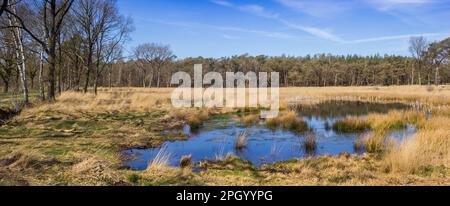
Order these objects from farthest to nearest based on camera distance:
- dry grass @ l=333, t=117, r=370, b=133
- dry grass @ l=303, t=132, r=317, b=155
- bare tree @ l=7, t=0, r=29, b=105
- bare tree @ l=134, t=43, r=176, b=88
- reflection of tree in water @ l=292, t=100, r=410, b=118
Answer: bare tree @ l=134, t=43, r=176, b=88
reflection of tree in water @ l=292, t=100, r=410, b=118
bare tree @ l=7, t=0, r=29, b=105
dry grass @ l=333, t=117, r=370, b=133
dry grass @ l=303, t=132, r=317, b=155

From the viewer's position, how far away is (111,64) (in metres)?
55.3

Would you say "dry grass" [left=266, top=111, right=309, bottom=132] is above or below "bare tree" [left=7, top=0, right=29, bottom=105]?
below

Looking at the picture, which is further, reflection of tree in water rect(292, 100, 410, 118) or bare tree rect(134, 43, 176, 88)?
bare tree rect(134, 43, 176, 88)

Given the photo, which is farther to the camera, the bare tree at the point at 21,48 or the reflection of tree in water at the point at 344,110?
the reflection of tree in water at the point at 344,110

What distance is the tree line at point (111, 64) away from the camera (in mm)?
25688

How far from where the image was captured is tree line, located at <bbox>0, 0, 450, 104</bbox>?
25688mm

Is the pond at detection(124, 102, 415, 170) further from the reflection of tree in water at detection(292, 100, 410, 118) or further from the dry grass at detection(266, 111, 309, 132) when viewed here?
the reflection of tree in water at detection(292, 100, 410, 118)

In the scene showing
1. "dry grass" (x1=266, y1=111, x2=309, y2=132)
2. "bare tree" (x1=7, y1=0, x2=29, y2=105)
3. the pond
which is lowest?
the pond

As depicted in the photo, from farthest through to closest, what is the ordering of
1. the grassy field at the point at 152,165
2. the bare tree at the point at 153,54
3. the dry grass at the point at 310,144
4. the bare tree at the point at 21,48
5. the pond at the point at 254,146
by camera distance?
→ the bare tree at the point at 153,54, the bare tree at the point at 21,48, the dry grass at the point at 310,144, the pond at the point at 254,146, the grassy field at the point at 152,165

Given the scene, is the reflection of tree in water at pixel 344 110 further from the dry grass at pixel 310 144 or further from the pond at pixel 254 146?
the dry grass at pixel 310 144

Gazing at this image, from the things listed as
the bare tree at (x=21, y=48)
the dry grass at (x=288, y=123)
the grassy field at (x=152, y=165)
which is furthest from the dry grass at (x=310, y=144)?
the bare tree at (x=21, y=48)

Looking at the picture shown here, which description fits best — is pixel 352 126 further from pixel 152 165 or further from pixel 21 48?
pixel 21 48

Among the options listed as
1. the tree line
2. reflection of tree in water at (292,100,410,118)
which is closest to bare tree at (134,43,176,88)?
the tree line

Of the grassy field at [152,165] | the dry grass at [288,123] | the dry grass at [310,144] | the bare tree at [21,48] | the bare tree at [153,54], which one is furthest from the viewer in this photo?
the bare tree at [153,54]
